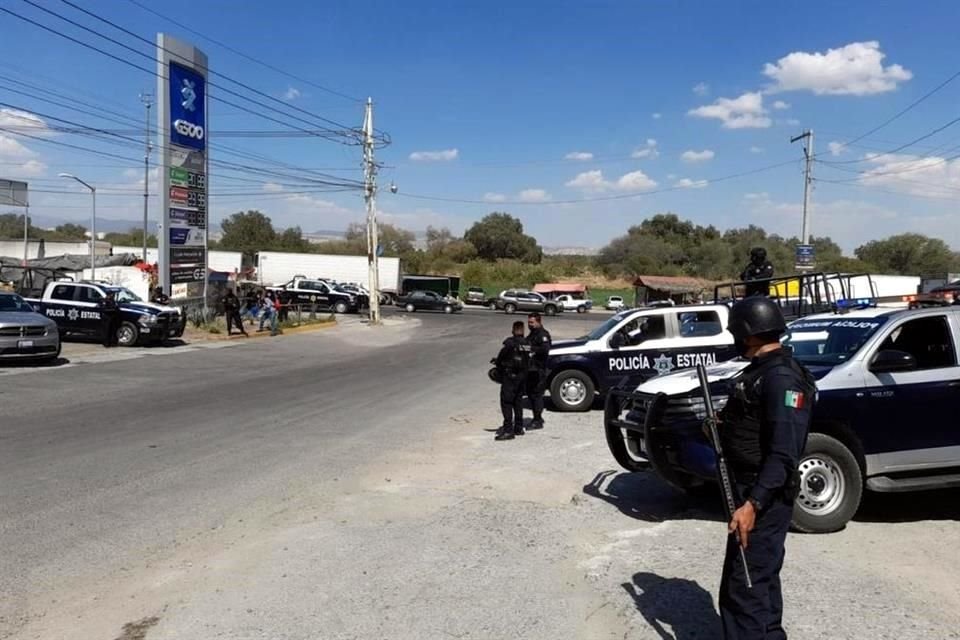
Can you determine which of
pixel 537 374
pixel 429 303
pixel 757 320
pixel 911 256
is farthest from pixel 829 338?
pixel 911 256

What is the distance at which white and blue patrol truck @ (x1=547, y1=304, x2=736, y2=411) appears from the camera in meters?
12.5

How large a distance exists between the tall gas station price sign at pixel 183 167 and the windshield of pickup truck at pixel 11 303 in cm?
974

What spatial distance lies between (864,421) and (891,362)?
50cm

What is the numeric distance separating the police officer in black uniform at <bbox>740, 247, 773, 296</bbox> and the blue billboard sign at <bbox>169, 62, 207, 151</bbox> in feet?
79.6

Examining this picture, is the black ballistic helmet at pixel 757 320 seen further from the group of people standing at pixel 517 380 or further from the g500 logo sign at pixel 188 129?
the g500 logo sign at pixel 188 129

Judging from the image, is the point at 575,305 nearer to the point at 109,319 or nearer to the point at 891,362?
the point at 109,319

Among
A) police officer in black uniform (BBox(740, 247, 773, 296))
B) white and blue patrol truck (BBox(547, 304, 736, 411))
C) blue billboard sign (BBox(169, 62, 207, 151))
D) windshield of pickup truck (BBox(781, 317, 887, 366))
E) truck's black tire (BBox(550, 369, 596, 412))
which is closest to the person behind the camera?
windshield of pickup truck (BBox(781, 317, 887, 366))

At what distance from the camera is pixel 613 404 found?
7.14 m

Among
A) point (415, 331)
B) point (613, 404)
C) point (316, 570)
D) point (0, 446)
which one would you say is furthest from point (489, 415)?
point (415, 331)

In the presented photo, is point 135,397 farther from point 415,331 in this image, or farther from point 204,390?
point 415,331

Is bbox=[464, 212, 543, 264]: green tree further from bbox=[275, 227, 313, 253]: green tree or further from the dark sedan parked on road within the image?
the dark sedan parked on road

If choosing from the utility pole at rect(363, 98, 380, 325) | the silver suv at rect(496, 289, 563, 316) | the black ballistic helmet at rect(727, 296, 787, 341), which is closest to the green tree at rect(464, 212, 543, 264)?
the silver suv at rect(496, 289, 563, 316)

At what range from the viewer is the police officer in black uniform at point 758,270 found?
11.4 meters

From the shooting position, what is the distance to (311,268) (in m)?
58.8
